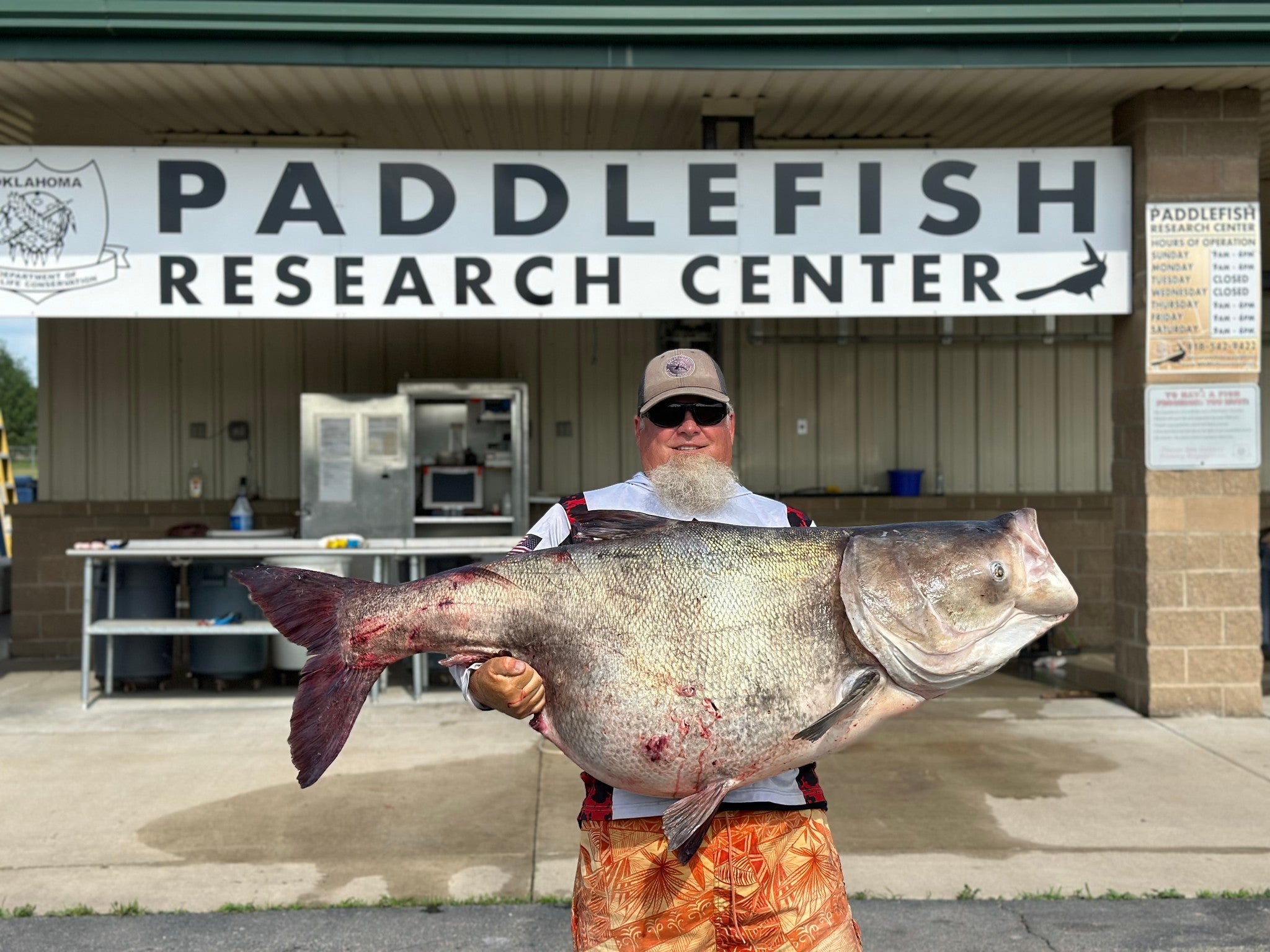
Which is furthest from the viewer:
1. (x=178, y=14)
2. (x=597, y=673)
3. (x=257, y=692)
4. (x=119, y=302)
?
(x=257, y=692)

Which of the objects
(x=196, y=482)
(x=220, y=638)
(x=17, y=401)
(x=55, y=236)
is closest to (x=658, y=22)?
(x=55, y=236)

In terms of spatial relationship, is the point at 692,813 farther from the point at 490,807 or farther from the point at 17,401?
the point at 17,401

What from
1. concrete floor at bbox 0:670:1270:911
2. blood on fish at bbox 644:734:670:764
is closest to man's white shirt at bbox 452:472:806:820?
blood on fish at bbox 644:734:670:764

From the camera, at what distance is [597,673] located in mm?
1961

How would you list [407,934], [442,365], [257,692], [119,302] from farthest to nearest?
[442,365], [257,692], [119,302], [407,934]

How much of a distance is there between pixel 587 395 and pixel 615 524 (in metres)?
8.09

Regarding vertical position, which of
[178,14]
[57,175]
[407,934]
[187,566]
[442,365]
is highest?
[178,14]

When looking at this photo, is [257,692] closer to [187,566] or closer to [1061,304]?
[187,566]

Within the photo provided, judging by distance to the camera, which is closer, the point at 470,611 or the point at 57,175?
the point at 470,611

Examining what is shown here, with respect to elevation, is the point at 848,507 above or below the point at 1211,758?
above

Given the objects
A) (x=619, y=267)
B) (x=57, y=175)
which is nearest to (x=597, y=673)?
(x=619, y=267)

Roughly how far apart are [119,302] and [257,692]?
2943 millimetres

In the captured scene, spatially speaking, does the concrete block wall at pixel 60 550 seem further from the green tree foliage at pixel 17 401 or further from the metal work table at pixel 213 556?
the green tree foliage at pixel 17 401

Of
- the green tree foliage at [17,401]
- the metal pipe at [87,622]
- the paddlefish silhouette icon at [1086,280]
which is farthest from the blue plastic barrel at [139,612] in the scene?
the green tree foliage at [17,401]
